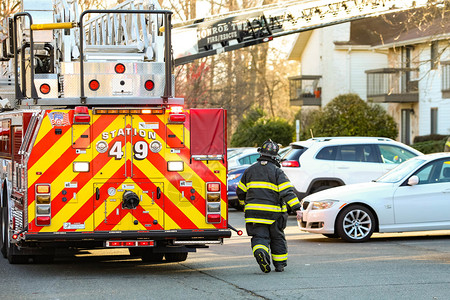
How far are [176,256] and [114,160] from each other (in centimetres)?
225

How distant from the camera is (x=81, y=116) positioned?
10.6 meters

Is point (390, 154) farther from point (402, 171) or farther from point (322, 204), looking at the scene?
point (322, 204)

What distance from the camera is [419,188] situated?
14.5 metres

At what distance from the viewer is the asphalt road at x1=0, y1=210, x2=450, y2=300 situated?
9.37m

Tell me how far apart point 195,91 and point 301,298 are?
94.6 ft

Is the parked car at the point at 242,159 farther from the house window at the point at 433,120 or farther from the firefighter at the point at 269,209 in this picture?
the house window at the point at 433,120

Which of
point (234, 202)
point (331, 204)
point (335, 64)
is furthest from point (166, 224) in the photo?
point (335, 64)

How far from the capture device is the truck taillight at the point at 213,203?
35.5ft

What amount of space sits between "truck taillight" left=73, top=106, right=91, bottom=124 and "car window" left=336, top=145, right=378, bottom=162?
948 centimetres

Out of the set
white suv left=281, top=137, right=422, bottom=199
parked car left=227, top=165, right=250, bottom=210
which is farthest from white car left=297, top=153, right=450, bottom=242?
parked car left=227, top=165, right=250, bottom=210

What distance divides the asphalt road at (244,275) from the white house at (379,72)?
73.7ft

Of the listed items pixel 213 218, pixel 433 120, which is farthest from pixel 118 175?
pixel 433 120

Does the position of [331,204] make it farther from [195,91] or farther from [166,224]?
[195,91]

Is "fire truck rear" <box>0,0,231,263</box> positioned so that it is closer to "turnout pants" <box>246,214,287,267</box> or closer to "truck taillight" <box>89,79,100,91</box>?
"truck taillight" <box>89,79,100,91</box>
